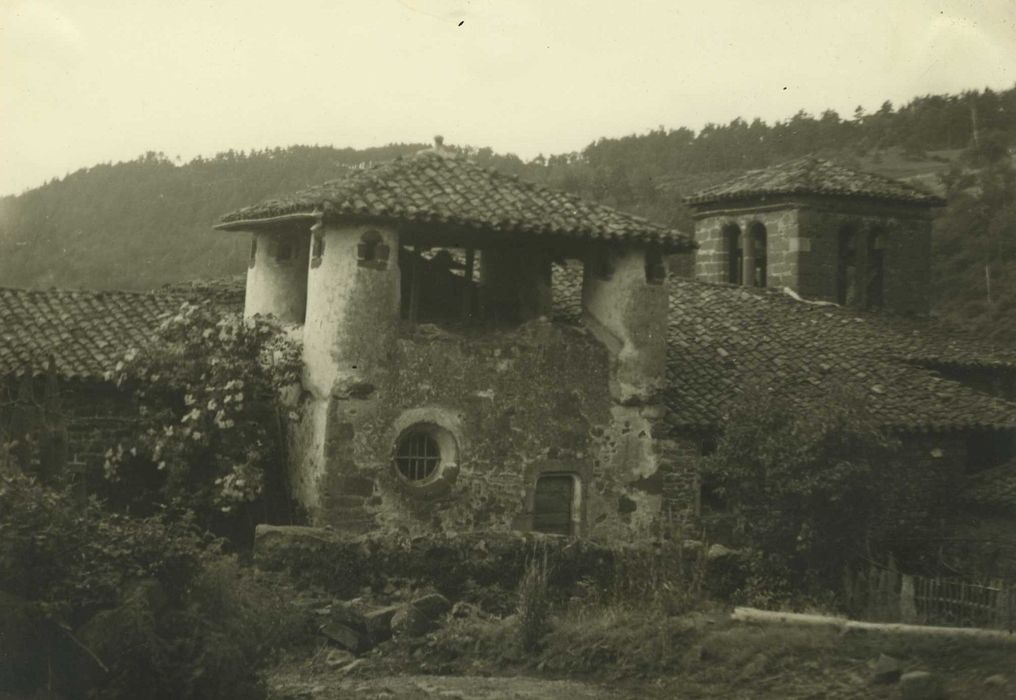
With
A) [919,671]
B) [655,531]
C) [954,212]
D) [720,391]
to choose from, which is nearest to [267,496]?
[655,531]

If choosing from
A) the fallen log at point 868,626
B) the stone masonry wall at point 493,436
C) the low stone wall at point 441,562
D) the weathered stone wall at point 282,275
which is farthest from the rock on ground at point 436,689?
the weathered stone wall at point 282,275

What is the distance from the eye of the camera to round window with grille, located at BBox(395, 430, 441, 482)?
1675 centimetres

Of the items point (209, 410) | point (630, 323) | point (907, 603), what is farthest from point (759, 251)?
point (209, 410)

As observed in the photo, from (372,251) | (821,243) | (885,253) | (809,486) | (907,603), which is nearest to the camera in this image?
(907,603)

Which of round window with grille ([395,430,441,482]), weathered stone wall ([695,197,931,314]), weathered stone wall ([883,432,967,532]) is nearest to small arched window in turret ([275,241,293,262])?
round window with grille ([395,430,441,482])

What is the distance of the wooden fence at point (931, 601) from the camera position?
13.0 meters

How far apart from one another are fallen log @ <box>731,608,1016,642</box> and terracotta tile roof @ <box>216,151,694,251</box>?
706 centimetres

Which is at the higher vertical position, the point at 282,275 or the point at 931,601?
the point at 282,275

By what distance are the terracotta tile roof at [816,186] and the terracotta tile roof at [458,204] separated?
9377 mm

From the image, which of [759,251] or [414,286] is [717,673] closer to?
[414,286]

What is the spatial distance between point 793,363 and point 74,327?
460 inches

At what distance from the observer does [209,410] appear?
16.5 m

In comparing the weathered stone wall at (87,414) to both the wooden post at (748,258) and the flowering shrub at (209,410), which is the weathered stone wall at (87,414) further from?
the wooden post at (748,258)

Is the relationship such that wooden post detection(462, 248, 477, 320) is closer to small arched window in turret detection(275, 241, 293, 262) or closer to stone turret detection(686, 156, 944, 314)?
small arched window in turret detection(275, 241, 293, 262)
